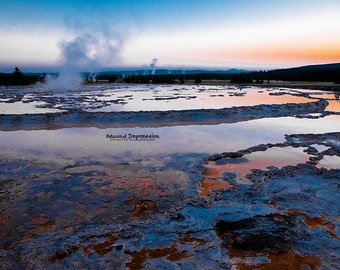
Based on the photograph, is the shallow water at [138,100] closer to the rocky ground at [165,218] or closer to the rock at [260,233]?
the rocky ground at [165,218]

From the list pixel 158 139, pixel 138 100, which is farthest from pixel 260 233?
pixel 138 100

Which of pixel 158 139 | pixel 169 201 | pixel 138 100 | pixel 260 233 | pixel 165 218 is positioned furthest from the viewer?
pixel 138 100

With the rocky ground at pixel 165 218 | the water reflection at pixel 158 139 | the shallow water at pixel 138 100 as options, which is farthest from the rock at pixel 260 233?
the shallow water at pixel 138 100

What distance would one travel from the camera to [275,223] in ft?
12.1

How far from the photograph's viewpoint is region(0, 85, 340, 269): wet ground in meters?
3.15

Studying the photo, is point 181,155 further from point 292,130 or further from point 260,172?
point 292,130

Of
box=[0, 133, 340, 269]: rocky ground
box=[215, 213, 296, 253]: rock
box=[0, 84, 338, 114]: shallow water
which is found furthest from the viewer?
box=[0, 84, 338, 114]: shallow water

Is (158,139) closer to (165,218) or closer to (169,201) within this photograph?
(169,201)

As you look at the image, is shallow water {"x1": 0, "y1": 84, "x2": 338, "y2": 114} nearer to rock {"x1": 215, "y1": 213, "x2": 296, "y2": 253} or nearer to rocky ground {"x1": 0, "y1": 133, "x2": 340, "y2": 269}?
rocky ground {"x1": 0, "y1": 133, "x2": 340, "y2": 269}

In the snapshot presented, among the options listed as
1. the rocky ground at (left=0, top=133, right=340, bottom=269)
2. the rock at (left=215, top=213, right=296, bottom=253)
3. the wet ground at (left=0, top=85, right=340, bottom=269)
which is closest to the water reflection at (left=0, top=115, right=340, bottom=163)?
the wet ground at (left=0, top=85, right=340, bottom=269)

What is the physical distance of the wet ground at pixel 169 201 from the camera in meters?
3.15

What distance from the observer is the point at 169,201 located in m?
4.43

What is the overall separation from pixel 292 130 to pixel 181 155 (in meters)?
4.96

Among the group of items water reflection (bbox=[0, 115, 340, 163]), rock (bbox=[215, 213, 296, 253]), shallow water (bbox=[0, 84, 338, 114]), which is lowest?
rock (bbox=[215, 213, 296, 253])
